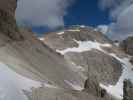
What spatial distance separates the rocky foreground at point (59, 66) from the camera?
723 inches

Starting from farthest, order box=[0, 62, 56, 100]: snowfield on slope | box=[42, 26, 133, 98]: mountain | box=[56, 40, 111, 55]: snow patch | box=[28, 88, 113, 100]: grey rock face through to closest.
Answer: box=[56, 40, 111, 55]: snow patch, box=[42, 26, 133, 98]: mountain, box=[28, 88, 113, 100]: grey rock face, box=[0, 62, 56, 100]: snowfield on slope

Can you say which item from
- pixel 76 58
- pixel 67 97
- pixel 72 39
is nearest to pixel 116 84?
pixel 76 58

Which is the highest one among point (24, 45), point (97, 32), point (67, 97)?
point (97, 32)

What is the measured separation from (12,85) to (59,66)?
2780 cm

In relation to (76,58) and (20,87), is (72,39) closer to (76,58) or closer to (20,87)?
(76,58)

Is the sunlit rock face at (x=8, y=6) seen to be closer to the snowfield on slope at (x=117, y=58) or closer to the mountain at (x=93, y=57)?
the mountain at (x=93, y=57)

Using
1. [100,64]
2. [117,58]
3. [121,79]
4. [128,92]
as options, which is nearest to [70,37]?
[117,58]

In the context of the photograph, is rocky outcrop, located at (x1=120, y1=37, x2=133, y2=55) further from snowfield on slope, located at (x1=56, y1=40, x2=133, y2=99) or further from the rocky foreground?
snowfield on slope, located at (x1=56, y1=40, x2=133, y2=99)

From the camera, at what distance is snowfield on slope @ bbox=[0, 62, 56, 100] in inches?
619

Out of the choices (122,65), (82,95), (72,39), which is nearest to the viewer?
(82,95)

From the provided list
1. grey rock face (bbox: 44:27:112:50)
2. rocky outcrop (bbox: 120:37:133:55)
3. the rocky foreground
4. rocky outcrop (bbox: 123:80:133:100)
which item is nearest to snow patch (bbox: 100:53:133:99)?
the rocky foreground

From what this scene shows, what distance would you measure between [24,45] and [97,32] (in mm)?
67511

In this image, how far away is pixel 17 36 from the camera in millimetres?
37500

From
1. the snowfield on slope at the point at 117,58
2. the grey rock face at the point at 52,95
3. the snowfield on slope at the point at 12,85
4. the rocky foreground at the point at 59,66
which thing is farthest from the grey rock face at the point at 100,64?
the snowfield on slope at the point at 12,85
